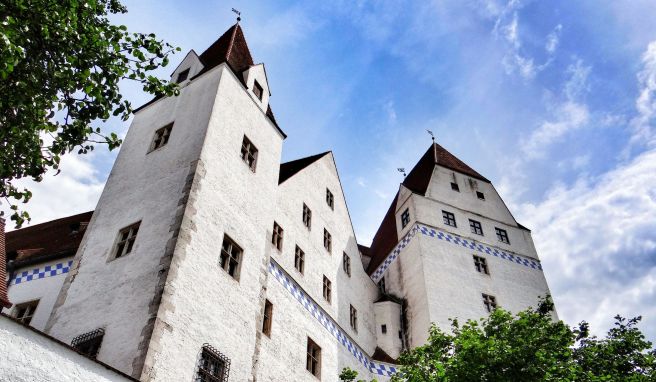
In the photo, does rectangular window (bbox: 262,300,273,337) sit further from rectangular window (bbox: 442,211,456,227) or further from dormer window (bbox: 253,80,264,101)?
rectangular window (bbox: 442,211,456,227)

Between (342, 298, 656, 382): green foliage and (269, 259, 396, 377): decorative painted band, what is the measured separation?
3640mm

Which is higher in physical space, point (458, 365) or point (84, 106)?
point (84, 106)

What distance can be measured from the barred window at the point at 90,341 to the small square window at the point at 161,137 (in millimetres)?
7351

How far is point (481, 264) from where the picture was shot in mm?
26953

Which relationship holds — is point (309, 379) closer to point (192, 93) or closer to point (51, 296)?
point (51, 296)

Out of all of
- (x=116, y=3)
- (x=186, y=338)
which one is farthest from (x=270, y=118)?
(x=186, y=338)

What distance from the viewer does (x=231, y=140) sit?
59.1 ft

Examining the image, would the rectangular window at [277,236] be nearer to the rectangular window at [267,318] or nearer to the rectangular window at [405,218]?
the rectangular window at [267,318]

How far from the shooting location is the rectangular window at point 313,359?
1798 centimetres

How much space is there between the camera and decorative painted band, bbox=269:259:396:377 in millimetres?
18312

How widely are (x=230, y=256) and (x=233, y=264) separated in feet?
1.00

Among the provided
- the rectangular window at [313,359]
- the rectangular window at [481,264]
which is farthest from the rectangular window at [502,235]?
the rectangular window at [313,359]

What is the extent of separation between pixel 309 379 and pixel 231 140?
828 centimetres

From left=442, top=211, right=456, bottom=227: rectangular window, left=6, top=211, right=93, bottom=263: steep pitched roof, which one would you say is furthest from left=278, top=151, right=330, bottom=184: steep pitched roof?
left=6, top=211, right=93, bottom=263: steep pitched roof
